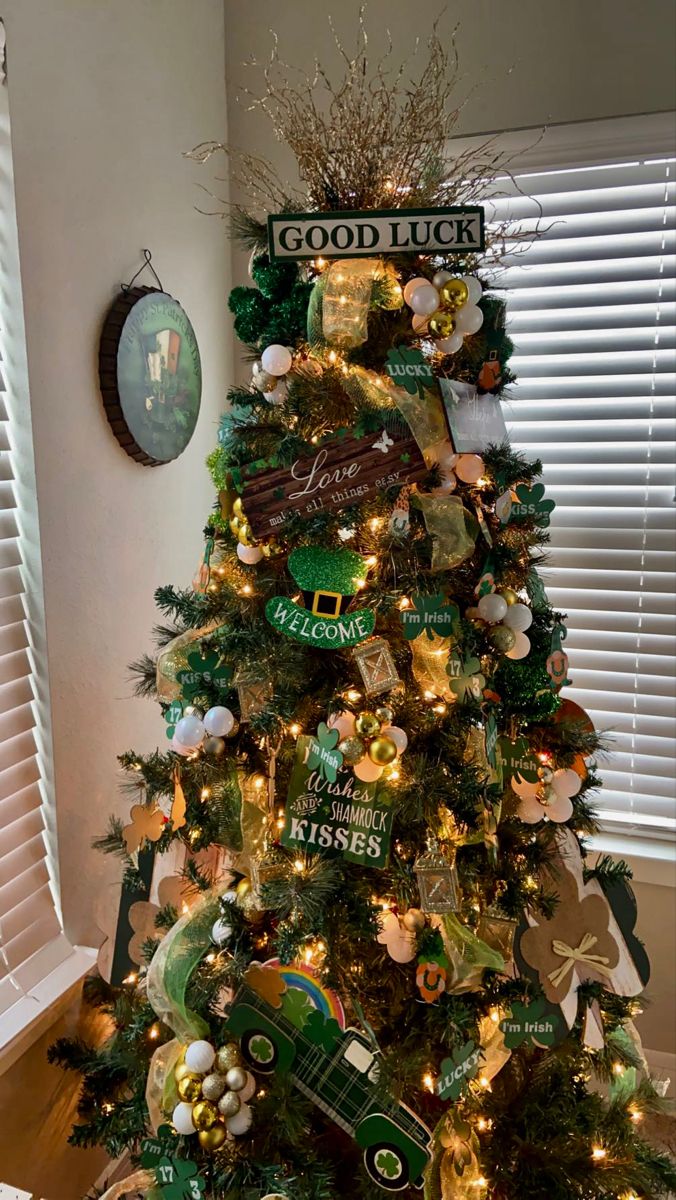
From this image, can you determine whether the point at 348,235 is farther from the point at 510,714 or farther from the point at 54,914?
the point at 54,914

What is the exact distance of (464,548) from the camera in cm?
107

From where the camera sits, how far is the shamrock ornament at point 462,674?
106 centimetres

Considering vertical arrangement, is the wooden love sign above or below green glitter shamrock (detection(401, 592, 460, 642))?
above

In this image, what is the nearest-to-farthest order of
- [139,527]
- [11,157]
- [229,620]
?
[229,620]
[11,157]
[139,527]

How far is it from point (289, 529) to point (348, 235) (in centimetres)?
39

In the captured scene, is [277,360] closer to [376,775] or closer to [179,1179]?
[376,775]

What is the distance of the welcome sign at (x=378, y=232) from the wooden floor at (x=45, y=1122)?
1398 mm

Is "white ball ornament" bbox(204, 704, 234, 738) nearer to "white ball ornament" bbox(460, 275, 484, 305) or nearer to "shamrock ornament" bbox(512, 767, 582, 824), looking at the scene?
"shamrock ornament" bbox(512, 767, 582, 824)

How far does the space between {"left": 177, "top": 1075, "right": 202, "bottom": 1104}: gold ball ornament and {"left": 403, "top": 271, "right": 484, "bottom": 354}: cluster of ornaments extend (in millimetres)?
1068

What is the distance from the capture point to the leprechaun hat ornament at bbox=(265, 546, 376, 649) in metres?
1.04

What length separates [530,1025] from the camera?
1.09 metres

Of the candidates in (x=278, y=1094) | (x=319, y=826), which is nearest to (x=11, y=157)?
(x=319, y=826)

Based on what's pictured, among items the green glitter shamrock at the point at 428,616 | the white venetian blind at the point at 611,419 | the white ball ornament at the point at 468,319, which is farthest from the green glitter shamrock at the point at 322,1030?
the white venetian blind at the point at 611,419

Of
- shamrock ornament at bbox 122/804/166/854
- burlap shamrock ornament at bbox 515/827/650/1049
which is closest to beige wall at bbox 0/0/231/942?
shamrock ornament at bbox 122/804/166/854
